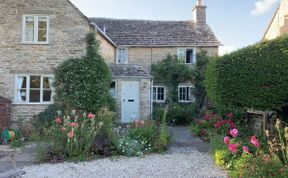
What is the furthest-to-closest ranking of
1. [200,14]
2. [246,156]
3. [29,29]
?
1. [200,14]
2. [29,29]
3. [246,156]

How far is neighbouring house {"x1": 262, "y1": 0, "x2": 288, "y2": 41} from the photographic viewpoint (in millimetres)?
15203

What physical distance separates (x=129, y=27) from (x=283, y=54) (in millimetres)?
16765

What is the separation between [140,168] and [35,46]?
989 centimetres

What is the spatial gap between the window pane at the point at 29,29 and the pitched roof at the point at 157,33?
8.21 m

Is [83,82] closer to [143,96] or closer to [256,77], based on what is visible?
[143,96]

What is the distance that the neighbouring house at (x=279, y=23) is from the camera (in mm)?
15203

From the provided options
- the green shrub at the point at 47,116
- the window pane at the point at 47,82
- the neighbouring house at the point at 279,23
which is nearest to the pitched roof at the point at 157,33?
the neighbouring house at the point at 279,23

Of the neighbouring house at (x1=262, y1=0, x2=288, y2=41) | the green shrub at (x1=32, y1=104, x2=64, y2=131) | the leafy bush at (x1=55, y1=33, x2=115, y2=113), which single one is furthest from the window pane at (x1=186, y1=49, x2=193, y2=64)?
the green shrub at (x1=32, y1=104, x2=64, y2=131)

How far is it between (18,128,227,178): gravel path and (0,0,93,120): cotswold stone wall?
24.9 feet

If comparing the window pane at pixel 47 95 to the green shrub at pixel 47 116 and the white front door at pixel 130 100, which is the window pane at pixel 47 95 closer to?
the green shrub at pixel 47 116

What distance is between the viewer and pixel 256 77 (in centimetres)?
911

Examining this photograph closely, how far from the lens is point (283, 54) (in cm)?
900

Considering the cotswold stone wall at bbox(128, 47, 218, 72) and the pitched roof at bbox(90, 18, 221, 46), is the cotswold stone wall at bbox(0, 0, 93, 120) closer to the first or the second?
the pitched roof at bbox(90, 18, 221, 46)

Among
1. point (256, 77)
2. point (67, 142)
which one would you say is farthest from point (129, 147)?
point (256, 77)
